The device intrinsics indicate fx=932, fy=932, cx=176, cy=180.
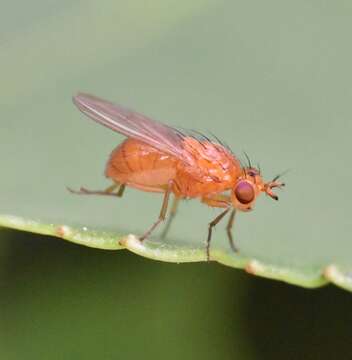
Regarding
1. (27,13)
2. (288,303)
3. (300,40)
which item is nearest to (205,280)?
(288,303)

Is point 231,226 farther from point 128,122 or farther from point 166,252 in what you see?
point 166,252

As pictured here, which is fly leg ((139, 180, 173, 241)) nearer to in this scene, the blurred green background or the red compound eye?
the blurred green background

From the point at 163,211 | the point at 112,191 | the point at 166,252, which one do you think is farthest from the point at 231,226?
the point at 166,252

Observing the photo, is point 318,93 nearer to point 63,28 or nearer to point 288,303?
point 288,303

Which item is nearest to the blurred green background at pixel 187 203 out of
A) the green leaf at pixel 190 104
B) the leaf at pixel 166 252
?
the green leaf at pixel 190 104

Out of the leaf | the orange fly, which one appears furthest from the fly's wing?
the leaf
